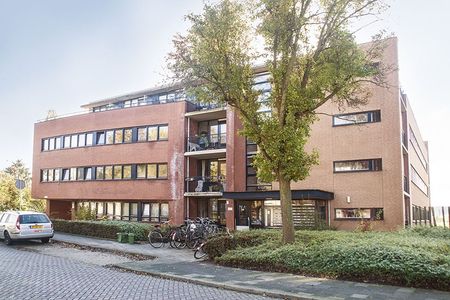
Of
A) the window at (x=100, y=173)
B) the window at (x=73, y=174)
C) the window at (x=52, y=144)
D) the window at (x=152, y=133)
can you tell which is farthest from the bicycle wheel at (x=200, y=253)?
the window at (x=52, y=144)

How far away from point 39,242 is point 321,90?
48.6 ft

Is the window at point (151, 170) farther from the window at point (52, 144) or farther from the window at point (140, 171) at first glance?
the window at point (52, 144)

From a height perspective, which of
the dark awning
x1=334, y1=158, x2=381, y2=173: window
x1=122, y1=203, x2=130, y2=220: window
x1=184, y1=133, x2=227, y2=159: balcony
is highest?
x1=184, y1=133, x2=227, y2=159: balcony

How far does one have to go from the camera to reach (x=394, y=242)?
471 inches

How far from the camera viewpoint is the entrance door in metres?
25.4

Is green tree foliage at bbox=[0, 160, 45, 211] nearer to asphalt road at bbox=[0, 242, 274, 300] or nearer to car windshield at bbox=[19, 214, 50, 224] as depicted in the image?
car windshield at bbox=[19, 214, 50, 224]

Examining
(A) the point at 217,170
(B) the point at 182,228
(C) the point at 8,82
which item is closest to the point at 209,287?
(B) the point at 182,228

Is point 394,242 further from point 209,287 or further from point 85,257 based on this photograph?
point 85,257

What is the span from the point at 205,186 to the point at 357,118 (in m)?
10.8

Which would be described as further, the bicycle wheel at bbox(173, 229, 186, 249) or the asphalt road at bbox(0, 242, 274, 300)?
the bicycle wheel at bbox(173, 229, 186, 249)

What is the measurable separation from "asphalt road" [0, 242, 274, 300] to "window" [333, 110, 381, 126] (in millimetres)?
15565

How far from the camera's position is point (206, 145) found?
2825 centimetres

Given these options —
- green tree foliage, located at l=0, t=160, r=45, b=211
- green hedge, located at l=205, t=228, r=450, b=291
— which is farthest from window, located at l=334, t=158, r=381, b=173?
green tree foliage, located at l=0, t=160, r=45, b=211

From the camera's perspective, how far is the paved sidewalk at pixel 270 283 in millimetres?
8805
